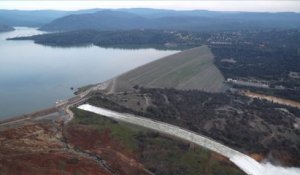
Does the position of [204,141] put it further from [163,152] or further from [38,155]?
[38,155]

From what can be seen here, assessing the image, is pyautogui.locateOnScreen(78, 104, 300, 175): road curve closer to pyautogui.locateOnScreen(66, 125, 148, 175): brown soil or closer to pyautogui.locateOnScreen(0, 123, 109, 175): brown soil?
pyautogui.locateOnScreen(66, 125, 148, 175): brown soil

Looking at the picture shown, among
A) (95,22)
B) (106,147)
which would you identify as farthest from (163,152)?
(95,22)

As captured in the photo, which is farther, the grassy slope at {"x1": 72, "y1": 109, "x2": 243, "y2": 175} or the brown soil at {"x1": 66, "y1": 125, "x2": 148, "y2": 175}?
the grassy slope at {"x1": 72, "y1": 109, "x2": 243, "y2": 175}

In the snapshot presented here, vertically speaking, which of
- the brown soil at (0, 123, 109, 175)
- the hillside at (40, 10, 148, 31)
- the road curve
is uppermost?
the hillside at (40, 10, 148, 31)

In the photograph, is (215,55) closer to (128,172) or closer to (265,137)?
(265,137)

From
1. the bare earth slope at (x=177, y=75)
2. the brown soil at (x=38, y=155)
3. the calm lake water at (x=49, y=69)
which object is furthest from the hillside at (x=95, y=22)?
the brown soil at (x=38, y=155)

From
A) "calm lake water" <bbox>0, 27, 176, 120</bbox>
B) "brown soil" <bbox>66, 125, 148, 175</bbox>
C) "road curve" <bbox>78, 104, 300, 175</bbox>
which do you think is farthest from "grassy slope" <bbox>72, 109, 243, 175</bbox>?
"calm lake water" <bbox>0, 27, 176, 120</bbox>

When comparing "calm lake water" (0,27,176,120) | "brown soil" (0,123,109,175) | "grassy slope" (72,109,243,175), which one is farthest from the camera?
"calm lake water" (0,27,176,120)
